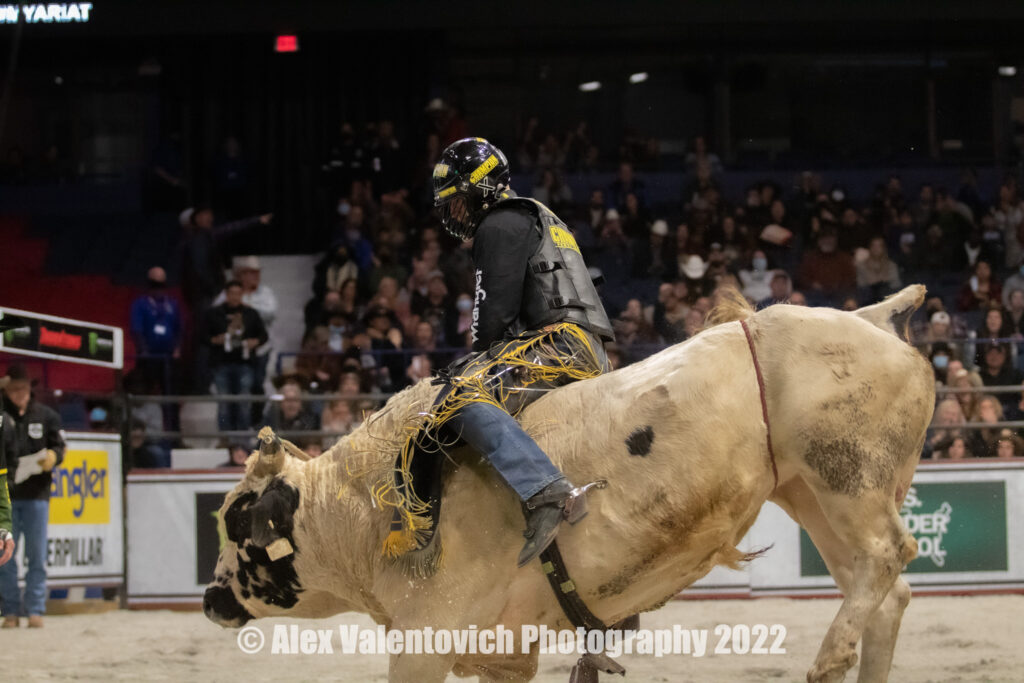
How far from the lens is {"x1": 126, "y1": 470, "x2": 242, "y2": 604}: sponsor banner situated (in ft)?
36.7

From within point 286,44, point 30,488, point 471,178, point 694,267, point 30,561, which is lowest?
point 30,561

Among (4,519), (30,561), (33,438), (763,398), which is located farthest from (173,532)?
(763,398)

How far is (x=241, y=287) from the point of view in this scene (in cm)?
1397

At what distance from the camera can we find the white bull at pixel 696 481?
15.7 feet

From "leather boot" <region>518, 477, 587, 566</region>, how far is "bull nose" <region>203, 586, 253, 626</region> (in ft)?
5.37

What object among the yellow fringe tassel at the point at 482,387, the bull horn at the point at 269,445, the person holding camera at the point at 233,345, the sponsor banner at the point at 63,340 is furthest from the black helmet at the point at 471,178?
the person holding camera at the point at 233,345

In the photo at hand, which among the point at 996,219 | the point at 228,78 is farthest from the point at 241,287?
the point at 996,219

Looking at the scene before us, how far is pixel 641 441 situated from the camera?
16.3 ft

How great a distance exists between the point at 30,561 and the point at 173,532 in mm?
1270

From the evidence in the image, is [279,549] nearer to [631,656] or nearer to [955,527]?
[631,656]

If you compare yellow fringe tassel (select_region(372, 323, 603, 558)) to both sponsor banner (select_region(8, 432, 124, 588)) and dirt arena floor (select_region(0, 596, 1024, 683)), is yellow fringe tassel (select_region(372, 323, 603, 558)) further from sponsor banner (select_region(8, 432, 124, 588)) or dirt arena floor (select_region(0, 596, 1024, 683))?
sponsor banner (select_region(8, 432, 124, 588))

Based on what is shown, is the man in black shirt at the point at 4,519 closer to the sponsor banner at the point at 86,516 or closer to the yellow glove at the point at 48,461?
the yellow glove at the point at 48,461

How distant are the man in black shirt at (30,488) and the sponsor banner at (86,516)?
1.23ft

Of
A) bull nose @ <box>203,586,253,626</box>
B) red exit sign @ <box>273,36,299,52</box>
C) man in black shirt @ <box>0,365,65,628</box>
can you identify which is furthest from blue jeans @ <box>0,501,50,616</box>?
red exit sign @ <box>273,36,299,52</box>
